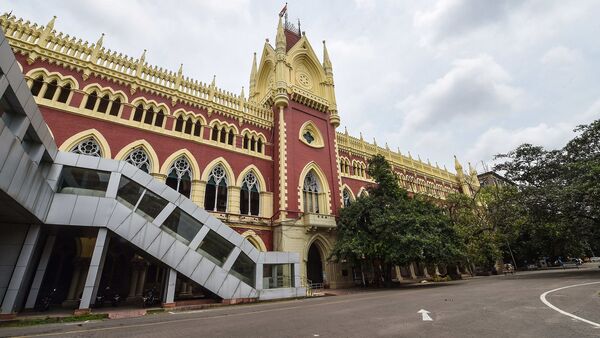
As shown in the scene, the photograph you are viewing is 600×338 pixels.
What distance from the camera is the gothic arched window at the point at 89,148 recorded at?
624 inches

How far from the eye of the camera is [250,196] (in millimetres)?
21406

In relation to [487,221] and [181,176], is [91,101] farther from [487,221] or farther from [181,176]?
[487,221]

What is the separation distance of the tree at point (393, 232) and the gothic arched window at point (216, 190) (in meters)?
9.00

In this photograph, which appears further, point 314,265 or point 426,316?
point 314,265

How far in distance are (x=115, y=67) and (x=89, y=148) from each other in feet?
19.7

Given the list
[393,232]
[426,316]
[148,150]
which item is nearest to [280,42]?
[148,150]

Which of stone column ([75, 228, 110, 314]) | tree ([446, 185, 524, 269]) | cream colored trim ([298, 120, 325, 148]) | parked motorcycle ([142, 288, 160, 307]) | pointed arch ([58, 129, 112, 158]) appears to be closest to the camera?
stone column ([75, 228, 110, 314])

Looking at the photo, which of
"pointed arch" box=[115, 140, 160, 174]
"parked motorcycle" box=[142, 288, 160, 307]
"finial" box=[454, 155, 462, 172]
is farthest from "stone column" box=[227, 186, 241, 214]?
"finial" box=[454, 155, 462, 172]

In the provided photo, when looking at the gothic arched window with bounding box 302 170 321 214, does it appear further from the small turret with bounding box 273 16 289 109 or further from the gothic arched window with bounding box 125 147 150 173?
the gothic arched window with bounding box 125 147 150 173

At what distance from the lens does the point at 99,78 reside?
17.5m

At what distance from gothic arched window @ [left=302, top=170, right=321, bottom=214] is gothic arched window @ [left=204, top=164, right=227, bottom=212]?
23.4 ft

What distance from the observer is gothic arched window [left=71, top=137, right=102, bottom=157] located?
15842 millimetres

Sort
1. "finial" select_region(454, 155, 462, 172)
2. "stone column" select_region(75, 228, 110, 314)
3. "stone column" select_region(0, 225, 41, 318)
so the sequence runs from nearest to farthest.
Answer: "stone column" select_region(0, 225, 41, 318) → "stone column" select_region(75, 228, 110, 314) → "finial" select_region(454, 155, 462, 172)

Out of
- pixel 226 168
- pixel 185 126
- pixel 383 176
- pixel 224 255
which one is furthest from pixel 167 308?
pixel 383 176
